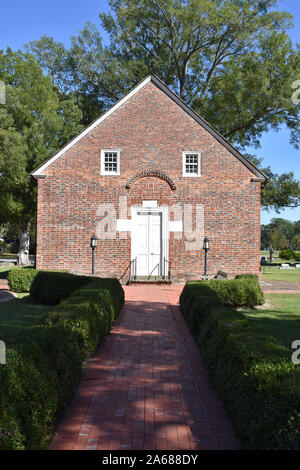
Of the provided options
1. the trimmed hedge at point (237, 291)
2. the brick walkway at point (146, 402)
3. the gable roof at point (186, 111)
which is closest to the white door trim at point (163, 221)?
the gable roof at point (186, 111)

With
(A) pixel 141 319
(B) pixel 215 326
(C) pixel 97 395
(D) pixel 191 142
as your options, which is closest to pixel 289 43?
(D) pixel 191 142

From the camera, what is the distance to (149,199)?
1878 centimetres

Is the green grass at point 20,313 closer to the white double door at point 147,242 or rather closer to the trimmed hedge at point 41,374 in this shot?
the trimmed hedge at point 41,374

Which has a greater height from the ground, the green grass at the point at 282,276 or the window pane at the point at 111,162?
the window pane at the point at 111,162

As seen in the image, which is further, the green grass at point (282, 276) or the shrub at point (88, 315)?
the green grass at point (282, 276)

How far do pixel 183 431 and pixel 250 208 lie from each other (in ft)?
50.0

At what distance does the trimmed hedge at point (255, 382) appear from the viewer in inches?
140

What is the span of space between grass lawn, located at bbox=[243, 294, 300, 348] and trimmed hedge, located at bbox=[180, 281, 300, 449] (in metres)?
1.49

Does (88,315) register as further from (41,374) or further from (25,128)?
(25,128)

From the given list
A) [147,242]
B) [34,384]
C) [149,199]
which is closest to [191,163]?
[149,199]

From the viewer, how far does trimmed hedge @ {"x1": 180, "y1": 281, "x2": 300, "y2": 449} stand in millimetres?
3547

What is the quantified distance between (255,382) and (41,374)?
7.21 feet

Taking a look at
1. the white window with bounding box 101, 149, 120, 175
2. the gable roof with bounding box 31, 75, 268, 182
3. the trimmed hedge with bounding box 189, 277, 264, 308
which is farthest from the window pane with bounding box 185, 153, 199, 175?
the trimmed hedge with bounding box 189, 277, 264, 308

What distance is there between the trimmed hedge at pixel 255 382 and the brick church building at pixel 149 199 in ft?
39.7
